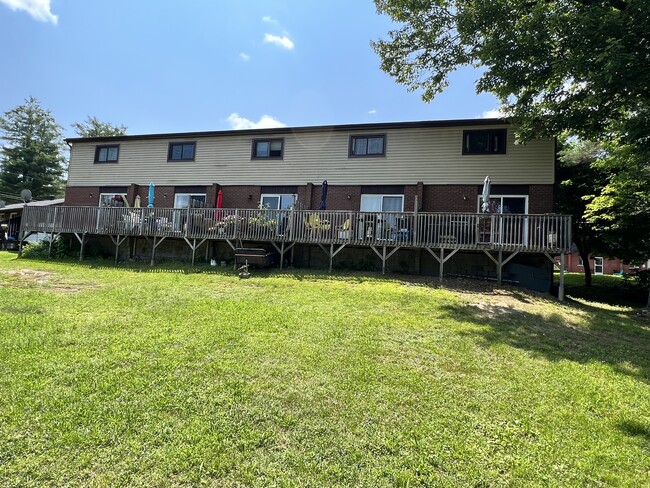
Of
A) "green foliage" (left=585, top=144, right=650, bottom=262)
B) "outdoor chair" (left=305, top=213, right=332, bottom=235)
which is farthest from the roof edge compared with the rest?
"outdoor chair" (left=305, top=213, right=332, bottom=235)

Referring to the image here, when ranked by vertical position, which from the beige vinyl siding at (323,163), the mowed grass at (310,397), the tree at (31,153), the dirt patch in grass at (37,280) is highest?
the tree at (31,153)

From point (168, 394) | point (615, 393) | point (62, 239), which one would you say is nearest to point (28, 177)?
point (62, 239)

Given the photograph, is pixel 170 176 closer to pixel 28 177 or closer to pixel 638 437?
pixel 638 437

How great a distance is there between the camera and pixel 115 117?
43.1m

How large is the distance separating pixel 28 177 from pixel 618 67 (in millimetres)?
50192

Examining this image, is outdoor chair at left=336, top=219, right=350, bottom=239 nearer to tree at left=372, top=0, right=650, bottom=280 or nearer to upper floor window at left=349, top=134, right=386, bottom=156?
upper floor window at left=349, top=134, right=386, bottom=156

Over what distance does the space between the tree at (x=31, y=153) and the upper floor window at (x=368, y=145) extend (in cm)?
4041

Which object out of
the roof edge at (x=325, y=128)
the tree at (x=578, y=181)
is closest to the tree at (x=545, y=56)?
the roof edge at (x=325, y=128)

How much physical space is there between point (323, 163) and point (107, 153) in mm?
11871

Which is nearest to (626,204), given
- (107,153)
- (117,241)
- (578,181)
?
(578,181)

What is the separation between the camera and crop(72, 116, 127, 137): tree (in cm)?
4244

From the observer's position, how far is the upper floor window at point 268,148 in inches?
628

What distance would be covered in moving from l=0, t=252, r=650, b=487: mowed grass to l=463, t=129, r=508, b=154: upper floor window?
8.35 m

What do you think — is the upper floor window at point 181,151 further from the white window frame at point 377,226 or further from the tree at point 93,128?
the tree at point 93,128
